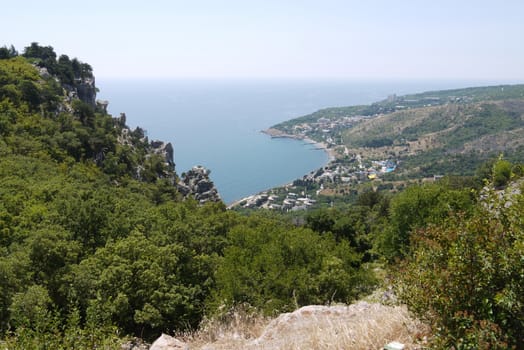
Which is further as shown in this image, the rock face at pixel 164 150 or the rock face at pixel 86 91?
the rock face at pixel 164 150

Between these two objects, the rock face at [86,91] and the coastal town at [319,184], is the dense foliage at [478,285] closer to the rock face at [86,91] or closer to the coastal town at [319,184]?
the rock face at [86,91]

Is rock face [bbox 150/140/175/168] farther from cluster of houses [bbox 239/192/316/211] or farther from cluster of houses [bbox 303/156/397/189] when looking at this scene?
cluster of houses [bbox 303/156/397/189]

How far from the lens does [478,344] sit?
4.65 m

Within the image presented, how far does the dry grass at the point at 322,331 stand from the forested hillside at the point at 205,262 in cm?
69

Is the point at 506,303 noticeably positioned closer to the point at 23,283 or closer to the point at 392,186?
the point at 23,283

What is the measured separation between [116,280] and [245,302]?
6.20 metres

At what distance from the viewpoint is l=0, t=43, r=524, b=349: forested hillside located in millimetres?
5324

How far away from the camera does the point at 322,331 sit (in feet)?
24.1

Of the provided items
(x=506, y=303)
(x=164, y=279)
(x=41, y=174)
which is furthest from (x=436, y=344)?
(x=41, y=174)

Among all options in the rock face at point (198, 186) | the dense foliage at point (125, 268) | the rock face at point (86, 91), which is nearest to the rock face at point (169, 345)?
the dense foliage at point (125, 268)

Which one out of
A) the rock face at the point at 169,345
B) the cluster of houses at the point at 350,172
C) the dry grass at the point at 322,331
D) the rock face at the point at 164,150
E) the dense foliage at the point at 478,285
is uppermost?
the dense foliage at the point at 478,285

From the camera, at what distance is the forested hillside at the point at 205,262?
532cm

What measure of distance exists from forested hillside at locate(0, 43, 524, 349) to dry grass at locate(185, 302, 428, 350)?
0.69 meters

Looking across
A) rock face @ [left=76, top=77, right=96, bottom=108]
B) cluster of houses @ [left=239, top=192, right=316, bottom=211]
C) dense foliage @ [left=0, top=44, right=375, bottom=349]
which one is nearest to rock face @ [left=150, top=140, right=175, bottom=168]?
rock face @ [left=76, top=77, right=96, bottom=108]
